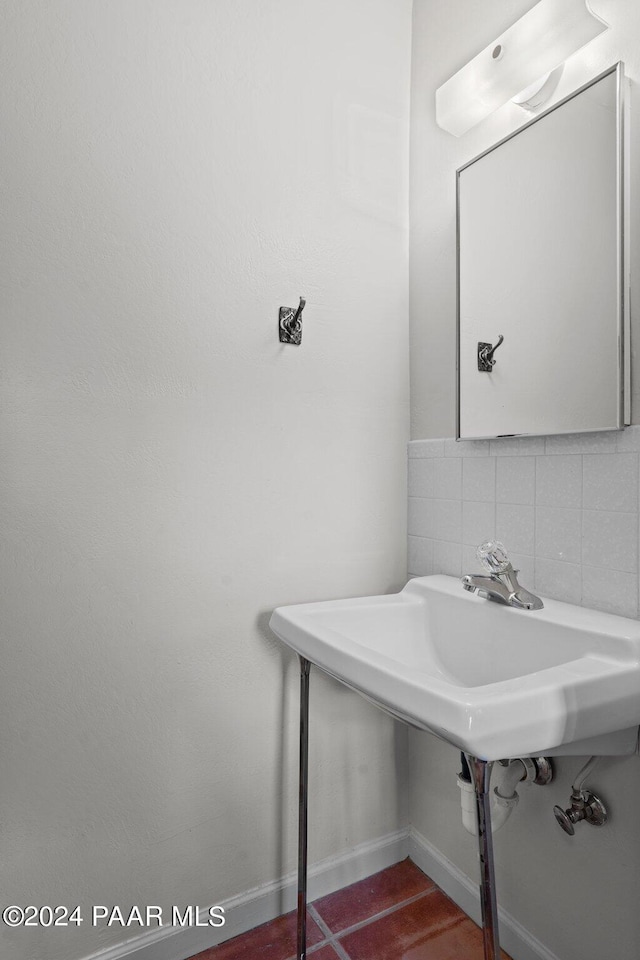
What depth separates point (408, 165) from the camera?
153 cm

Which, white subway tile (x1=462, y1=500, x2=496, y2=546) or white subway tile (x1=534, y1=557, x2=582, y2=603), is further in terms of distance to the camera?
white subway tile (x1=462, y1=500, x2=496, y2=546)

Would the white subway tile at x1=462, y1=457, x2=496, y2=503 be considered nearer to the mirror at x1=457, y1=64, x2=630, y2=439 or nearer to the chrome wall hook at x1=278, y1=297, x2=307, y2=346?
the mirror at x1=457, y1=64, x2=630, y2=439

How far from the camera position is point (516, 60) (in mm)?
1172

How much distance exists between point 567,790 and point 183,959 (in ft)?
2.94

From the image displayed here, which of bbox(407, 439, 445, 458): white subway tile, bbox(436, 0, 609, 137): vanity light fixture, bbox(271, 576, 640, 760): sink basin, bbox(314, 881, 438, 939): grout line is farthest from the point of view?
bbox(407, 439, 445, 458): white subway tile

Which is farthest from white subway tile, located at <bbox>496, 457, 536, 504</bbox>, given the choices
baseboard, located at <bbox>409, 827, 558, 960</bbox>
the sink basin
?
baseboard, located at <bbox>409, 827, 558, 960</bbox>

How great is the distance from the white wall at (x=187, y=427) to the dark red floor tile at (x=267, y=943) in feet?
0.34

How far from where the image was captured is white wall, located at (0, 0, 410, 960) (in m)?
1.06

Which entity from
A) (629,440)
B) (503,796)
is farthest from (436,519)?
(503,796)

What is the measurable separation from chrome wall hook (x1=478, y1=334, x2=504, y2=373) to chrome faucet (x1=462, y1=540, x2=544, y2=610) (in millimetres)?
427

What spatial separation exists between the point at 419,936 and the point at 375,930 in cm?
10

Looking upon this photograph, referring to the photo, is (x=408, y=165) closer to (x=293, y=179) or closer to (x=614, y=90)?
(x=293, y=179)

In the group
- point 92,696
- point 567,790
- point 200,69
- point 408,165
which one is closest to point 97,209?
point 200,69

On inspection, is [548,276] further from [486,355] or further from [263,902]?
[263,902]
